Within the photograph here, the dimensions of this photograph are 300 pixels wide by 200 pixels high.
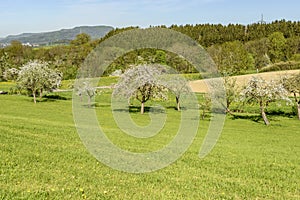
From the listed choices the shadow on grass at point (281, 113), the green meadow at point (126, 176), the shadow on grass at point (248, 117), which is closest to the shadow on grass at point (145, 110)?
the shadow on grass at point (248, 117)

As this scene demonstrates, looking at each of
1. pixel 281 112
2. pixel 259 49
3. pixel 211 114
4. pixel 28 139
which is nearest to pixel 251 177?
pixel 28 139

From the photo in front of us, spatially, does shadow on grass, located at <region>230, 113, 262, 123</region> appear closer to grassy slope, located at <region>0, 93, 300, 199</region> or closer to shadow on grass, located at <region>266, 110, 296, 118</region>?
shadow on grass, located at <region>266, 110, 296, 118</region>

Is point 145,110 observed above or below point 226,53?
below

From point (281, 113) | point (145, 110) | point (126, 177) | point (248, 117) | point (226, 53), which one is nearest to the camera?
point (126, 177)

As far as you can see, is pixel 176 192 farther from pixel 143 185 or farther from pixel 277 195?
pixel 277 195

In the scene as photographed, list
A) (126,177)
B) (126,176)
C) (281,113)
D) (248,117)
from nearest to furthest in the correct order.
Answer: (126,177)
(126,176)
(248,117)
(281,113)

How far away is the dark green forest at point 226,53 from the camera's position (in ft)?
274

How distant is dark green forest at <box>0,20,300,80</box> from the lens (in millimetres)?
83500

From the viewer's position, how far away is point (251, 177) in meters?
10.7

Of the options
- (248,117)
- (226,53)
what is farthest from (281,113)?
(226,53)

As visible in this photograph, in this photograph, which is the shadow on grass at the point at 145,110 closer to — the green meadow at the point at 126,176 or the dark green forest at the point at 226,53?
the green meadow at the point at 126,176

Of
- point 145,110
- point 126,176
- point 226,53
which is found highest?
point 226,53

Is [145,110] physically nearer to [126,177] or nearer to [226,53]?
[126,177]

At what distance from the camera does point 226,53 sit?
10006 centimetres
